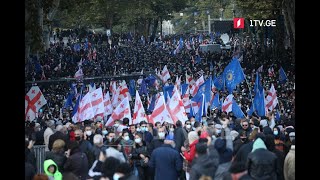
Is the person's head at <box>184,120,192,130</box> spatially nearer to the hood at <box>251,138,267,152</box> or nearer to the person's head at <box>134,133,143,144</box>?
the person's head at <box>134,133,143,144</box>

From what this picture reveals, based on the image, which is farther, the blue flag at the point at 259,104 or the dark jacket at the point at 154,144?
the blue flag at the point at 259,104

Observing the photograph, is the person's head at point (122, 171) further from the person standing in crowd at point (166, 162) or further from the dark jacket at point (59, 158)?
the person standing in crowd at point (166, 162)

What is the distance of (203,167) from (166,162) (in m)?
1.42

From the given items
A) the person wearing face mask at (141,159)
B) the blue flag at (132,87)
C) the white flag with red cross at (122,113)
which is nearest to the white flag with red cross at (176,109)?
the white flag with red cross at (122,113)

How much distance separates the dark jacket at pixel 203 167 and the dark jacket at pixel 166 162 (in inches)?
37.1

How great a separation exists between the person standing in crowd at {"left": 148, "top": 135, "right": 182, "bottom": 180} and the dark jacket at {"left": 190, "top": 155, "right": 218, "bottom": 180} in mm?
943

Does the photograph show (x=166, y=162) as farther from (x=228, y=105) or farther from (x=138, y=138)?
(x=228, y=105)

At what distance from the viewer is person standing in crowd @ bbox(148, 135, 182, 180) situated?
45.1 ft

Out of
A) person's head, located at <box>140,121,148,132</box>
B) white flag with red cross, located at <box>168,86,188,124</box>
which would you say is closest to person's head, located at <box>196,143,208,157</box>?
person's head, located at <box>140,121,148,132</box>

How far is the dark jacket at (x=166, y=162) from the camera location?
13742mm

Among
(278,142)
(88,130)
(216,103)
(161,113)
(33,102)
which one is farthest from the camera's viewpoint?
(216,103)

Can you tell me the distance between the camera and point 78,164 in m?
13.0

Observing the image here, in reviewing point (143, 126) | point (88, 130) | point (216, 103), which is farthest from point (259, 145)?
point (216, 103)
